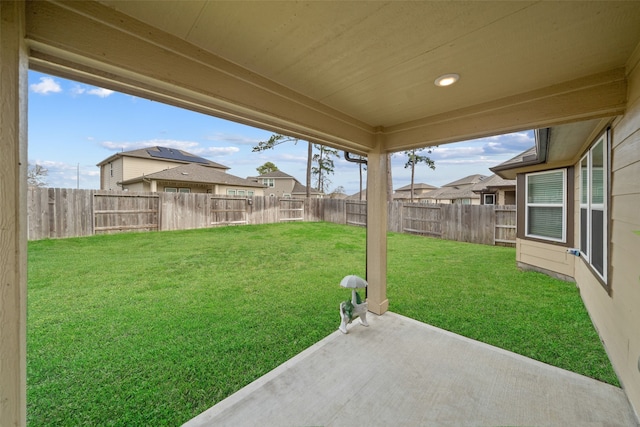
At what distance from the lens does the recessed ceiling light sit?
1.75 meters

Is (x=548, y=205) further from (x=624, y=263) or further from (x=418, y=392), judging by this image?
(x=418, y=392)

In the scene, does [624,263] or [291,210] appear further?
[291,210]

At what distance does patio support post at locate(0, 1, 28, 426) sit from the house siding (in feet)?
9.16

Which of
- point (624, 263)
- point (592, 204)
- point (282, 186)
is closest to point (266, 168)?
point (282, 186)

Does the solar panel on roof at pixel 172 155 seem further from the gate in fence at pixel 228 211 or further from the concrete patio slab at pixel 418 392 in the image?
the concrete patio slab at pixel 418 392

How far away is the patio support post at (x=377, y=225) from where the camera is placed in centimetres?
303

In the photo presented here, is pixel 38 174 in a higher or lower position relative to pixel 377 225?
higher

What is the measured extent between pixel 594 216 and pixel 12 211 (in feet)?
15.6

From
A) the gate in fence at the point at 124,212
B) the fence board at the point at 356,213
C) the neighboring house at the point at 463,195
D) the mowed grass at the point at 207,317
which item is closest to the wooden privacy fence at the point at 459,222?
the fence board at the point at 356,213

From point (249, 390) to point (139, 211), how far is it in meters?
9.16

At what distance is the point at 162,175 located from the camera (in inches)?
504

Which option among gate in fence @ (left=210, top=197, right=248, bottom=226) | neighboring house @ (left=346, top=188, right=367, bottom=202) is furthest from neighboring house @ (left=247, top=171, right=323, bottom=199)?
gate in fence @ (left=210, top=197, right=248, bottom=226)

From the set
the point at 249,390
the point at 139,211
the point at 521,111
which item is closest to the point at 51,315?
the point at 249,390

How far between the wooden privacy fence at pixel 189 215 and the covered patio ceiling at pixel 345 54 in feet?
21.2
